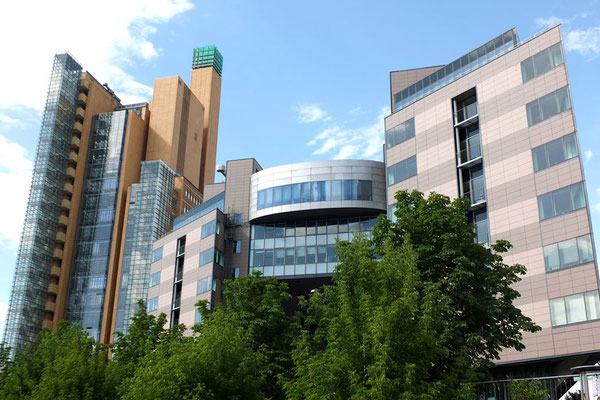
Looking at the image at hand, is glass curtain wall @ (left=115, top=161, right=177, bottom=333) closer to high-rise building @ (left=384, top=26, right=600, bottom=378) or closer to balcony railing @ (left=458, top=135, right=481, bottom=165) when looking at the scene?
high-rise building @ (left=384, top=26, right=600, bottom=378)

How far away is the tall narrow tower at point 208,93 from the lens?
493 feet

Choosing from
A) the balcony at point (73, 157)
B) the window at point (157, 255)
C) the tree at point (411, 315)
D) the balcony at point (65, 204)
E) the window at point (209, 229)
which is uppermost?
the balcony at point (73, 157)

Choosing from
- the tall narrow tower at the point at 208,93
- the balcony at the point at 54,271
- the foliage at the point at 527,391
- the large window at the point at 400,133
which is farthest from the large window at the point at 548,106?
the tall narrow tower at the point at 208,93

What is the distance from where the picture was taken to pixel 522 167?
44812 mm

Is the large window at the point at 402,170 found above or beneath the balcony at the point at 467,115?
beneath

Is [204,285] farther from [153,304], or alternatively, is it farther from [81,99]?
[81,99]

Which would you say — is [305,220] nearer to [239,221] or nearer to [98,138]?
[239,221]

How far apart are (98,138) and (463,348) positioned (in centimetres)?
11701

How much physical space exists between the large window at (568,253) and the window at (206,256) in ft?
113

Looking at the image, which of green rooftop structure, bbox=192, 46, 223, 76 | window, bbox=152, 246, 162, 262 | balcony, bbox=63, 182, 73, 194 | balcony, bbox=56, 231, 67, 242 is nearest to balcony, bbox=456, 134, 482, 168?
window, bbox=152, 246, 162, 262

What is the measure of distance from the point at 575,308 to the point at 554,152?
11.1 meters

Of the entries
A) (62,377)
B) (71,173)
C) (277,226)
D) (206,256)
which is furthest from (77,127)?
(62,377)

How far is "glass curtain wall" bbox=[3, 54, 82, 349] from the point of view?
108750 millimetres

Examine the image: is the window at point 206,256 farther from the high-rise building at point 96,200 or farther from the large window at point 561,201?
the high-rise building at point 96,200
